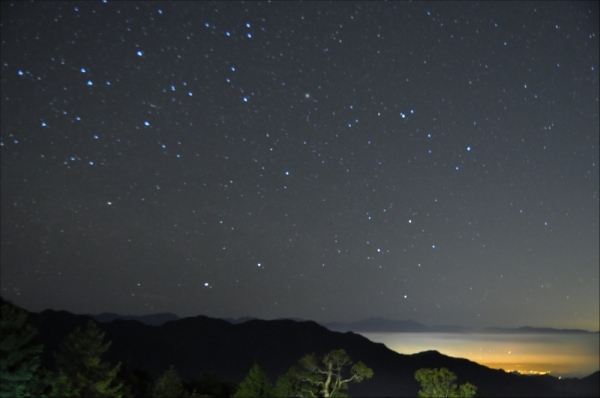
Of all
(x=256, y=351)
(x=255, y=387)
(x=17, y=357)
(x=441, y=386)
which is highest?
(x=17, y=357)

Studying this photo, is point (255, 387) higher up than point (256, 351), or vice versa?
point (255, 387)

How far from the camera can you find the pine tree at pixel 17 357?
15828 millimetres

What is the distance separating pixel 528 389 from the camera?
3214 inches

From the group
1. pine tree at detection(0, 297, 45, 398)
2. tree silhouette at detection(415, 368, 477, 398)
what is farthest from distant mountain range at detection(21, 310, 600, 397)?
pine tree at detection(0, 297, 45, 398)

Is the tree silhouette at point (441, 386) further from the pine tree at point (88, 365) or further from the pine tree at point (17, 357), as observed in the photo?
the pine tree at point (17, 357)

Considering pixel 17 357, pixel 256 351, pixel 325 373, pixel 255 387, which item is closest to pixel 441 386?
pixel 325 373

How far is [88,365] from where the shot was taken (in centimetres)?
1973

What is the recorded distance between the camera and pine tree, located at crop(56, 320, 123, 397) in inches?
755

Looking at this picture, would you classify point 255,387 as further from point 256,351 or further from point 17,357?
point 256,351

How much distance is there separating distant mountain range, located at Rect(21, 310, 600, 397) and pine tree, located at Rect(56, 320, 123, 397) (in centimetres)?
6762

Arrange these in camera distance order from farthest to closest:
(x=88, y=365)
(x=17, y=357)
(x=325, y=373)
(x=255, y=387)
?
(x=325, y=373) < (x=88, y=365) < (x=255, y=387) < (x=17, y=357)

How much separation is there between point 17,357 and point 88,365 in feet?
13.1

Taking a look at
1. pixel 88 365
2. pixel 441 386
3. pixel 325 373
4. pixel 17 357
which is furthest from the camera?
pixel 325 373

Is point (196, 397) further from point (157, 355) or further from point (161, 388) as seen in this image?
point (157, 355)
